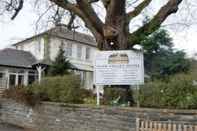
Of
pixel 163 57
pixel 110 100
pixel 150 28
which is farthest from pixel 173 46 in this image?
pixel 110 100

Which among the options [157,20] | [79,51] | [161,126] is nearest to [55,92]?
[157,20]

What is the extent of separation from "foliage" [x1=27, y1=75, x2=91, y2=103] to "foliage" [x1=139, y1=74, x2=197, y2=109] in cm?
322

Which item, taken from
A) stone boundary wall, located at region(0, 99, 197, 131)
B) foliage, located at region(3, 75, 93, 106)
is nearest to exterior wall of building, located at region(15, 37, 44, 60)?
stone boundary wall, located at region(0, 99, 197, 131)

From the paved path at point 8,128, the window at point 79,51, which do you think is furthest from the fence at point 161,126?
the window at point 79,51

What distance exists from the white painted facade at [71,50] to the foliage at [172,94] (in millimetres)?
27950

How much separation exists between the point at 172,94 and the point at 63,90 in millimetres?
4876

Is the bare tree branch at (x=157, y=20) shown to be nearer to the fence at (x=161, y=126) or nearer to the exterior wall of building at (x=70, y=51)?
the fence at (x=161, y=126)

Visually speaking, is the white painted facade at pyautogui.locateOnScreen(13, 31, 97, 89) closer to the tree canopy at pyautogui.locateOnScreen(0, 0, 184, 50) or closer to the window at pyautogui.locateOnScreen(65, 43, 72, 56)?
the window at pyautogui.locateOnScreen(65, 43, 72, 56)

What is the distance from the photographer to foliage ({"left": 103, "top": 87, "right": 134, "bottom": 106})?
42.5 feet

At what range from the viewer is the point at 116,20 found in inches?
589

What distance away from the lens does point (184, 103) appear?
10.7 metres

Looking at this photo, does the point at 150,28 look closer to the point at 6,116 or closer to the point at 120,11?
the point at 120,11

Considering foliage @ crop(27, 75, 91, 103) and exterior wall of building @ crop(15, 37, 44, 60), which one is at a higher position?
exterior wall of building @ crop(15, 37, 44, 60)

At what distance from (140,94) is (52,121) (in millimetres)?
4004
